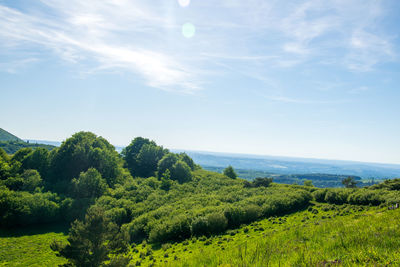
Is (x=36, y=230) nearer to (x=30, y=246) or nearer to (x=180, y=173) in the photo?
(x=30, y=246)

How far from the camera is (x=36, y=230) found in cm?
5094

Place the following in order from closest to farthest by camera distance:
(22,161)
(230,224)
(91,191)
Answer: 1. (230,224)
2. (91,191)
3. (22,161)

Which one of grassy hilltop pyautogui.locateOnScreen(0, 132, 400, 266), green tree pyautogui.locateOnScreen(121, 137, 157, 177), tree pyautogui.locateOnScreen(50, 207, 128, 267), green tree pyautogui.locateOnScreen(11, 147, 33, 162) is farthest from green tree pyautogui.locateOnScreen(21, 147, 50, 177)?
tree pyautogui.locateOnScreen(50, 207, 128, 267)

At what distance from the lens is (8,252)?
38.3 meters

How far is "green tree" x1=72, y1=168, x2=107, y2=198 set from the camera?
61.8m

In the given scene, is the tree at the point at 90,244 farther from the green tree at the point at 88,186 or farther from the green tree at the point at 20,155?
the green tree at the point at 20,155

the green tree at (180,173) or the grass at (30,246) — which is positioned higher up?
the green tree at (180,173)

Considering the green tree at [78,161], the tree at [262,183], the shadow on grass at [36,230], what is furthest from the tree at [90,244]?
the tree at [262,183]

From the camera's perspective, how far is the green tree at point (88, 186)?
61.8m

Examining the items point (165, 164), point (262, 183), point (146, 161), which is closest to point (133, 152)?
point (146, 161)

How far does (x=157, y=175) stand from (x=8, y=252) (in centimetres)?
5381

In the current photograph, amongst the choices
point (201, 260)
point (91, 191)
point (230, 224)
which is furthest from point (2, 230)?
point (201, 260)

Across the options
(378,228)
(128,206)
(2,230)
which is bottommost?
(2,230)

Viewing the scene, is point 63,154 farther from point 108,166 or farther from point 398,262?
point 398,262
